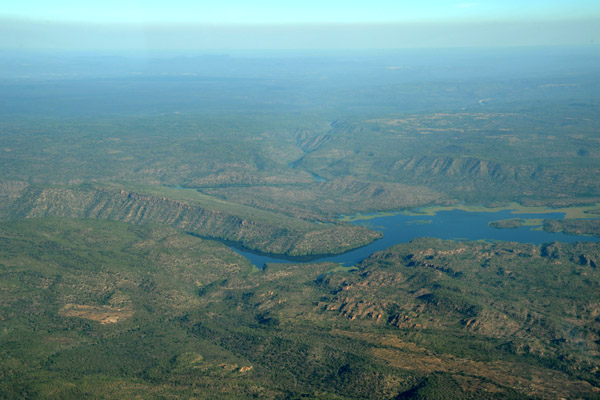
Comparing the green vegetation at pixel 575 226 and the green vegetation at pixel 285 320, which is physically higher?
the green vegetation at pixel 285 320

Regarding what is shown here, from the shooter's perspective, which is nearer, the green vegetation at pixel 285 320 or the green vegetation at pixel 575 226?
the green vegetation at pixel 285 320

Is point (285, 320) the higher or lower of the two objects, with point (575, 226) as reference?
higher

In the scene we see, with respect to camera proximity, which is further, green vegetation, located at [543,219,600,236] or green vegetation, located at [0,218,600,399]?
green vegetation, located at [543,219,600,236]

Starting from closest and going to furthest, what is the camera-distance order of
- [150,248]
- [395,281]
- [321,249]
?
[395,281] → [150,248] → [321,249]

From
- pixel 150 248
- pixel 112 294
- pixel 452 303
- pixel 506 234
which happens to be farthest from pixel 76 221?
pixel 506 234

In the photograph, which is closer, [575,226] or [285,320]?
[285,320]

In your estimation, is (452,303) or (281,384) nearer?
(281,384)

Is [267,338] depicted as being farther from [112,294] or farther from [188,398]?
[112,294]

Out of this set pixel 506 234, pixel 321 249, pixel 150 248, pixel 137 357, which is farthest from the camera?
pixel 506 234

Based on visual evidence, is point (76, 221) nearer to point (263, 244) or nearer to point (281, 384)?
point (263, 244)

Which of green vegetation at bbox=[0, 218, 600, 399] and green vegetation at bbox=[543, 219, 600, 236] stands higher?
green vegetation at bbox=[0, 218, 600, 399]
